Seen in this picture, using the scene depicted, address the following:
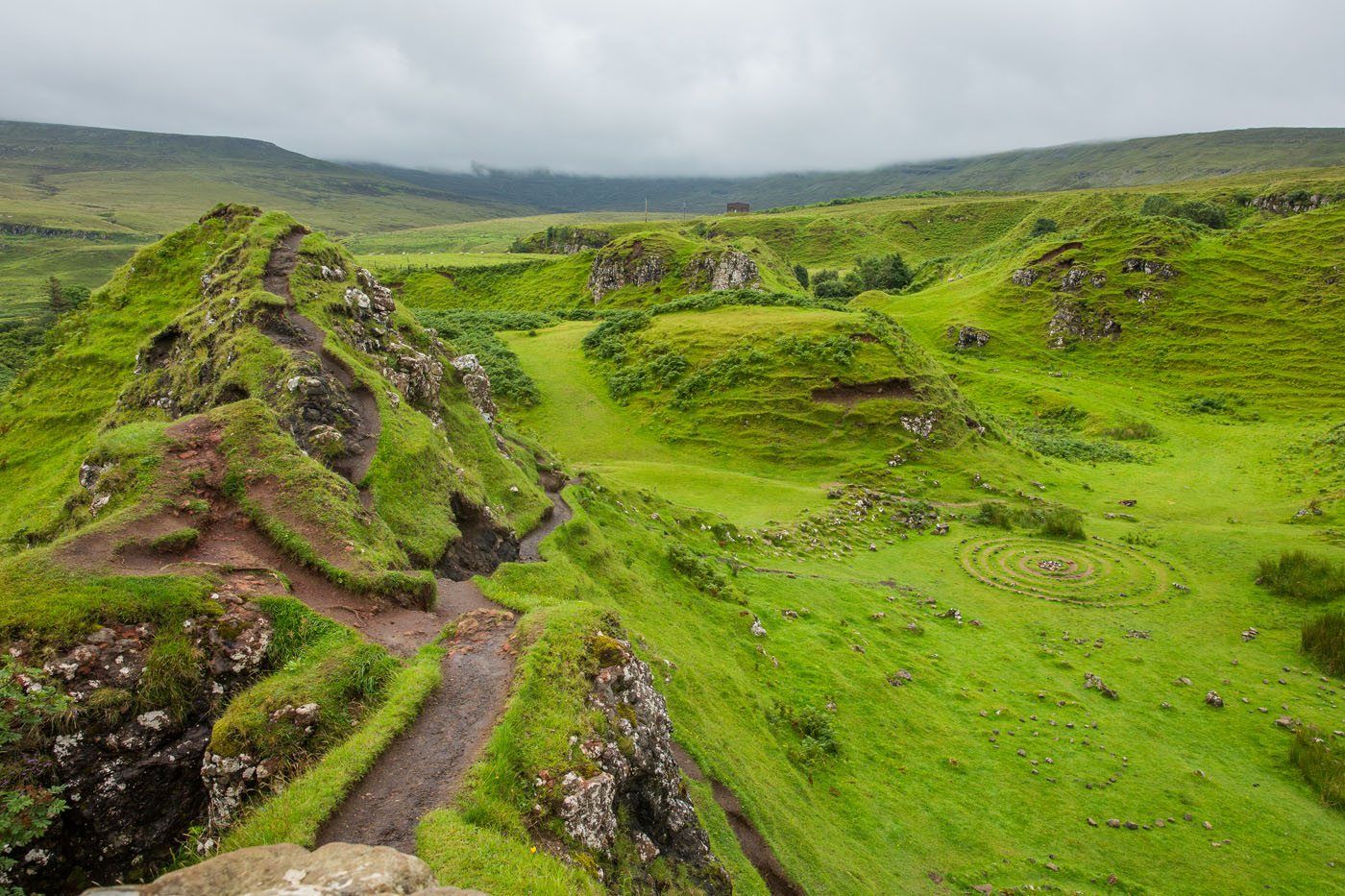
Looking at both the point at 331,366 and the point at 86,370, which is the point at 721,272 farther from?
the point at 331,366

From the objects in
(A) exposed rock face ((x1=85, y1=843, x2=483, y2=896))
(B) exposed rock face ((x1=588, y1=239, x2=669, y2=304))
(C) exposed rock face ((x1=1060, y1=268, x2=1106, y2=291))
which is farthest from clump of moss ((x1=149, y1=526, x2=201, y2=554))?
(C) exposed rock face ((x1=1060, y1=268, x2=1106, y2=291))

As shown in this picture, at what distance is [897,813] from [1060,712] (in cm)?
1020

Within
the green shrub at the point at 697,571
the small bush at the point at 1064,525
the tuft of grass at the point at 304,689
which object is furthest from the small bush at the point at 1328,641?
the tuft of grass at the point at 304,689

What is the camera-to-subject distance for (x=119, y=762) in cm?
910

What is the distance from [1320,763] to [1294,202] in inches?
6134

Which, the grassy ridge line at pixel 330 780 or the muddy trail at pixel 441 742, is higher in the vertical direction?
the grassy ridge line at pixel 330 780

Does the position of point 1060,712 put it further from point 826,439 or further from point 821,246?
point 821,246

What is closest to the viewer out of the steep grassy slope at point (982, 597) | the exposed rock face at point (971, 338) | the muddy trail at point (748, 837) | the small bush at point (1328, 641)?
the muddy trail at point (748, 837)

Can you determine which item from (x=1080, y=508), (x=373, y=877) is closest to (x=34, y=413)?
(x=373, y=877)

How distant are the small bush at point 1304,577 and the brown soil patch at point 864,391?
25.9 meters

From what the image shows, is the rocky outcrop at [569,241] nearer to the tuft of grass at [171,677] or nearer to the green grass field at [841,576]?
the green grass field at [841,576]

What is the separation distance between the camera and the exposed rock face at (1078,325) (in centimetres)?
8425

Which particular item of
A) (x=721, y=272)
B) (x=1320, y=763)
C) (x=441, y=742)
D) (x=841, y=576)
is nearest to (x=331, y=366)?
(x=441, y=742)

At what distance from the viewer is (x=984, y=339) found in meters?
87.4
